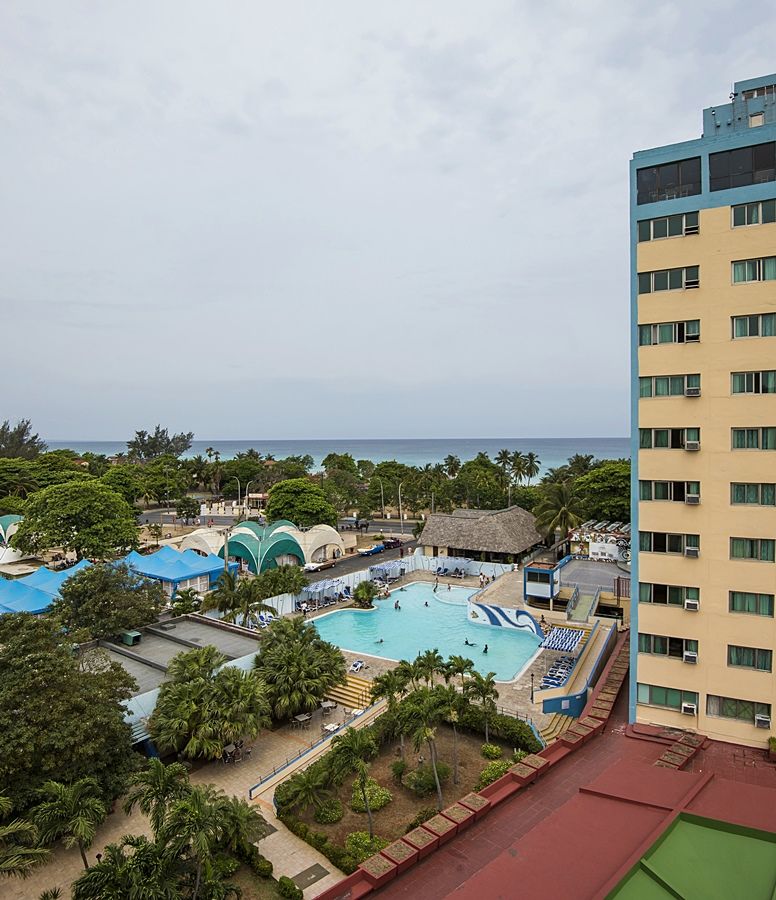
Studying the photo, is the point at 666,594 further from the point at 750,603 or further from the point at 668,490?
the point at 668,490

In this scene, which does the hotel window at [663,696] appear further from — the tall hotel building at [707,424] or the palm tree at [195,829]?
the palm tree at [195,829]

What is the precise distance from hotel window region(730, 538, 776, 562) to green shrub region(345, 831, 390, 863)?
14.4 meters

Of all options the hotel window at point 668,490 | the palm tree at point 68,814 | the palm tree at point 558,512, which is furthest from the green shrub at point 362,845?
the palm tree at point 558,512

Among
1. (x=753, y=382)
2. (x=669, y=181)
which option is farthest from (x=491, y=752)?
(x=669, y=181)

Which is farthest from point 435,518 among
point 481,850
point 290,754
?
point 481,850

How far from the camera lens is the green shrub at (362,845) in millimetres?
16781

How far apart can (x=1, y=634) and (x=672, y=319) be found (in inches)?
1005

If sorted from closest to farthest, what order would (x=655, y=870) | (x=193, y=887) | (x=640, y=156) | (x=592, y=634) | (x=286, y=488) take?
(x=655, y=870)
(x=193, y=887)
(x=640, y=156)
(x=592, y=634)
(x=286, y=488)

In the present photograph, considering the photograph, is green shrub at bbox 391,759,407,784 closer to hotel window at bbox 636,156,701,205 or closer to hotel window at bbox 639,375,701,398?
hotel window at bbox 639,375,701,398

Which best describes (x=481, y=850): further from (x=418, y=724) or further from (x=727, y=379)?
(x=727, y=379)

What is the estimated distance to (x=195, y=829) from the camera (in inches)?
505

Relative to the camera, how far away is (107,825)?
61.9 feet

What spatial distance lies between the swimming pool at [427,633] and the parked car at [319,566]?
9.66m

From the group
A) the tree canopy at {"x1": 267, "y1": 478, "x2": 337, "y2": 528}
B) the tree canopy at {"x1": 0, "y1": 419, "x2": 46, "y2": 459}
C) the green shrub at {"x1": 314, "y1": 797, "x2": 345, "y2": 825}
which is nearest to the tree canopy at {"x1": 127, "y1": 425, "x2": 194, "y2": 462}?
the tree canopy at {"x1": 0, "y1": 419, "x2": 46, "y2": 459}
